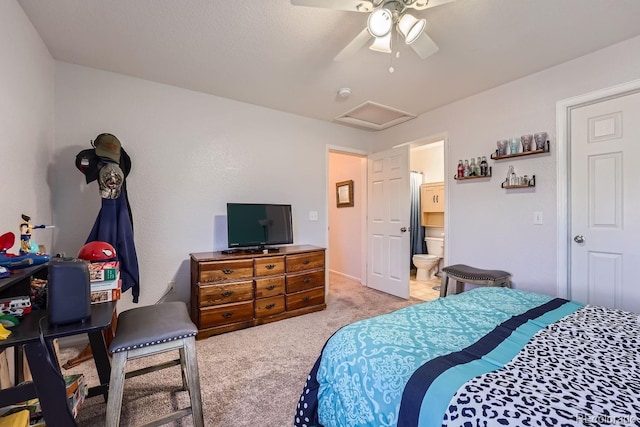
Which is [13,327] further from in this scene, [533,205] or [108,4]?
[533,205]

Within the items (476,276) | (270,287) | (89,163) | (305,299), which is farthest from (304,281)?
(89,163)

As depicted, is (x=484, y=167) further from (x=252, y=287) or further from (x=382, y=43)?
(x=252, y=287)

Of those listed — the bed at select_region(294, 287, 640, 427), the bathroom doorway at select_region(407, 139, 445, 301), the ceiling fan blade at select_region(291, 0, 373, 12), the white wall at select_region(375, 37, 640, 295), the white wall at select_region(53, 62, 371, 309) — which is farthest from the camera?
the bathroom doorway at select_region(407, 139, 445, 301)

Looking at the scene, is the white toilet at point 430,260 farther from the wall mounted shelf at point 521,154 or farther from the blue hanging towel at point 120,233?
the blue hanging towel at point 120,233

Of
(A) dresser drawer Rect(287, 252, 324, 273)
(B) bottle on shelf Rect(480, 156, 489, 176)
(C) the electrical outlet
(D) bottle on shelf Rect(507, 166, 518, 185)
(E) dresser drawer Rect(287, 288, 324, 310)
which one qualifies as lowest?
(E) dresser drawer Rect(287, 288, 324, 310)

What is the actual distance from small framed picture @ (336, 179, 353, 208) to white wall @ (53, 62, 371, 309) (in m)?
1.20

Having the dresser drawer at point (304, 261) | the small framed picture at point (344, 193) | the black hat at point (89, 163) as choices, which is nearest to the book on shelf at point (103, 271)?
the black hat at point (89, 163)

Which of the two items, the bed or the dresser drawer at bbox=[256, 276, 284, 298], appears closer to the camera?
the bed

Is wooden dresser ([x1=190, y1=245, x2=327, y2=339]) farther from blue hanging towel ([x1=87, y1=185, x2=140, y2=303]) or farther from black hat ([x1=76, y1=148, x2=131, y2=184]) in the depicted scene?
black hat ([x1=76, y1=148, x2=131, y2=184])

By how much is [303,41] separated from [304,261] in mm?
2103

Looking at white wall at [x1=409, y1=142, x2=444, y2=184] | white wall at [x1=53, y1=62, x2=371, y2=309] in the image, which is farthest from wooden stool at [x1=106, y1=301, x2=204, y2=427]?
white wall at [x1=409, y1=142, x2=444, y2=184]

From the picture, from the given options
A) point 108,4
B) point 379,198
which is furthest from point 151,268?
point 379,198

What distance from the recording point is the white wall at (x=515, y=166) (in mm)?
2244

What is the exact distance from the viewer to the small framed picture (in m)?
4.56
